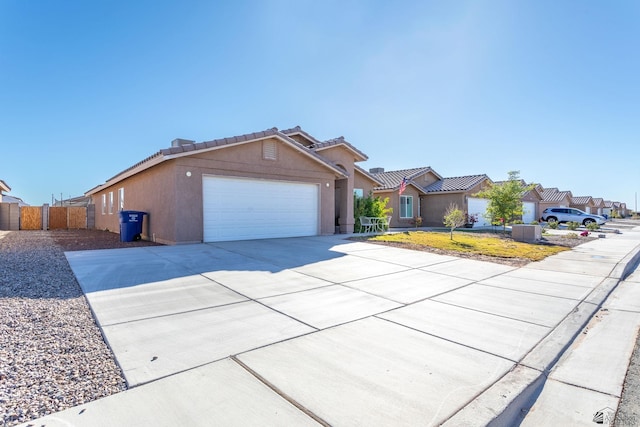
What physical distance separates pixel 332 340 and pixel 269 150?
10.4 metres

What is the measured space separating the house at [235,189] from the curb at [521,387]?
10172mm

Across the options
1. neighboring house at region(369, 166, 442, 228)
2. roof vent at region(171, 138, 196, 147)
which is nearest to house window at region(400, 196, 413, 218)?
neighboring house at region(369, 166, 442, 228)

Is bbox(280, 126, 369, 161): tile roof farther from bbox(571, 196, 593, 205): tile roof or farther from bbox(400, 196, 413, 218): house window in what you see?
bbox(571, 196, 593, 205): tile roof

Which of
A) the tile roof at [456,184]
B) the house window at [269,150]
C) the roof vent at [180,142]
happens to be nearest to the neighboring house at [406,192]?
the tile roof at [456,184]

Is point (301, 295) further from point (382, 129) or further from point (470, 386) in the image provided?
point (382, 129)

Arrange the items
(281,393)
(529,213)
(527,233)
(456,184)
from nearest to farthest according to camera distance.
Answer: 1. (281,393)
2. (527,233)
3. (456,184)
4. (529,213)

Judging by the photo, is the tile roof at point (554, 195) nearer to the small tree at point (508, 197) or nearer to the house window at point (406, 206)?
the house window at point (406, 206)

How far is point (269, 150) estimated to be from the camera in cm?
1276

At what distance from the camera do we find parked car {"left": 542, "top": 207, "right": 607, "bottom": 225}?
95.4 ft

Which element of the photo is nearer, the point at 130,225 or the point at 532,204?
the point at 130,225

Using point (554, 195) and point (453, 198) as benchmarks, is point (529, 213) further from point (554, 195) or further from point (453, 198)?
point (453, 198)

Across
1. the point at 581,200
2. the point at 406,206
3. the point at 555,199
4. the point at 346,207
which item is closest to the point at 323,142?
the point at 346,207

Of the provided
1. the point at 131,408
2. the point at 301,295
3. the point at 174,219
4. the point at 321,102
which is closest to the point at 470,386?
the point at 131,408

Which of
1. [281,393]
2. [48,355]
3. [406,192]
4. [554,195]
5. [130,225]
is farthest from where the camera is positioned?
[554,195]
